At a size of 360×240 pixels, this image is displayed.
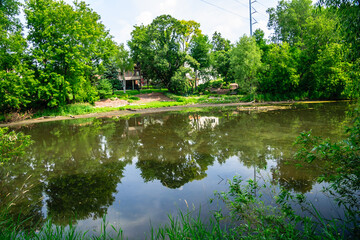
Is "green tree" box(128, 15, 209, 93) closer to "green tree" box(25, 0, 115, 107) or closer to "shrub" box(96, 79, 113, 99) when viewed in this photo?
"shrub" box(96, 79, 113, 99)

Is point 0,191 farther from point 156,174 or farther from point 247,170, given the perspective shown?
point 247,170

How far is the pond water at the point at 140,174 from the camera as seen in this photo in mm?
4910

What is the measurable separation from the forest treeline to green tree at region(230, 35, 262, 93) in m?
0.15

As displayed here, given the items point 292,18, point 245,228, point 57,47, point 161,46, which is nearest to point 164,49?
point 161,46

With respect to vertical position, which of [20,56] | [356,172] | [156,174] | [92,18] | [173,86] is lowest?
[156,174]

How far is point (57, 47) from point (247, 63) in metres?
25.2

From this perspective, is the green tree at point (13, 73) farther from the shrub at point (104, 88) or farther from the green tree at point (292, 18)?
the green tree at point (292, 18)

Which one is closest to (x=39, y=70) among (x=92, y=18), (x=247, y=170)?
(x=92, y=18)

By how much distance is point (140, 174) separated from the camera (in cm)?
723

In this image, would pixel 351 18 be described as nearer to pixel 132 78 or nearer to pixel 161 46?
pixel 161 46

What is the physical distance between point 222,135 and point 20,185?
913 cm

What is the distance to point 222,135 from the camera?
12.1 m

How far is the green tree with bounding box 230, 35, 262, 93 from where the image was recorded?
3291cm

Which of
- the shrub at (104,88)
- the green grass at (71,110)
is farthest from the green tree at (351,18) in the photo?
the shrub at (104,88)
